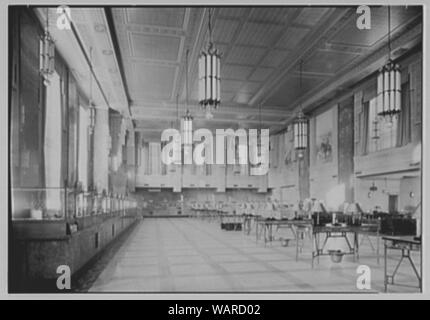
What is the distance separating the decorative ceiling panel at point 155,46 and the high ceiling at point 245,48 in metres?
0.02

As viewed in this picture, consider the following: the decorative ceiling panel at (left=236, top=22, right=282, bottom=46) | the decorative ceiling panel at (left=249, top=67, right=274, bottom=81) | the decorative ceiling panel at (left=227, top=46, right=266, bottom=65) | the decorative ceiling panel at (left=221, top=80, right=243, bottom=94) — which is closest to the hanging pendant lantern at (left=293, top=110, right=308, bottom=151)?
the decorative ceiling panel at (left=249, top=67, right=274, bottom=81)

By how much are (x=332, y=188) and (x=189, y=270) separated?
928cm

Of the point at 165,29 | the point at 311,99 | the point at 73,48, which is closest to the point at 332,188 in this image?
the point at 311,99

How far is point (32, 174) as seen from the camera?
21.9 feet

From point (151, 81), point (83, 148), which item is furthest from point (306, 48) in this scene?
point (83, 148)

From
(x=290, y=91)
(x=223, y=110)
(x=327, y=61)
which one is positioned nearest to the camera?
(x=327, y=61)

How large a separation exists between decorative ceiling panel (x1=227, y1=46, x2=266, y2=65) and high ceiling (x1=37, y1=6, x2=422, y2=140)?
3 cm

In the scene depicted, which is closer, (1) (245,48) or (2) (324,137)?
(1) (245,48)

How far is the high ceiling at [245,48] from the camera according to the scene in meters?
6.93

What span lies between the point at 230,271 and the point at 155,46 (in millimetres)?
5793

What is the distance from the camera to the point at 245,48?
845 centimetres

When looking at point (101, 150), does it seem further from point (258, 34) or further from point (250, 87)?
point (258, 34)

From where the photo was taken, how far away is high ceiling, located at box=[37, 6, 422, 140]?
6.93 m
